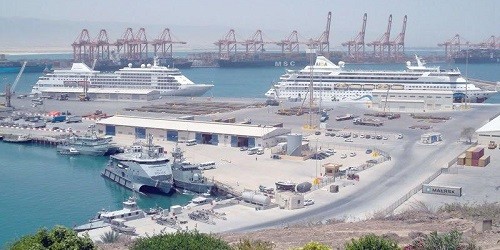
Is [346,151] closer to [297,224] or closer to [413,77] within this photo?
[297,224]

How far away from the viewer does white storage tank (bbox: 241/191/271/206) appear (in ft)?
28.1

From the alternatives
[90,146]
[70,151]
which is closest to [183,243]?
[90,146]

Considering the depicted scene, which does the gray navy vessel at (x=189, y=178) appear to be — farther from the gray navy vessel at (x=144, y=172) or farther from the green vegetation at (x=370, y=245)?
the green vegetation at (x=370, y=245)

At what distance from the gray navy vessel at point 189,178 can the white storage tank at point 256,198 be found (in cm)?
116

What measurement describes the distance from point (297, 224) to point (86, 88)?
56.0 ft

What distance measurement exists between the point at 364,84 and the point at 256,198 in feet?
46.7

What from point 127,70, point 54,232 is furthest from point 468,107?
point 54,232

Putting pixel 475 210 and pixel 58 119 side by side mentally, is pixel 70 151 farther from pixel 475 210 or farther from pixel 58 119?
pixel 475 210

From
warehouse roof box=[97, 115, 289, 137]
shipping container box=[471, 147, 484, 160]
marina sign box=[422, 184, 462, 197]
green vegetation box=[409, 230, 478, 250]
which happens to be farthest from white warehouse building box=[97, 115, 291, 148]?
green vegetation box=[409, 230, 478, 250]

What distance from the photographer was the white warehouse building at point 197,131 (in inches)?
519

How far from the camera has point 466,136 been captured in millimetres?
13711

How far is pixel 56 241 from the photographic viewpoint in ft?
14.8

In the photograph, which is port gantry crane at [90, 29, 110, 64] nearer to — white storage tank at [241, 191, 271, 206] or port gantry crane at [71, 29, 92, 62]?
port gantry crane at [71, 29, 92, 62]

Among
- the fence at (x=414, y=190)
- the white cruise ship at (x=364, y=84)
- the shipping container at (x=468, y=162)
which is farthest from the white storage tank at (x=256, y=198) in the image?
the white cruise ship at (x=364, y=84)
